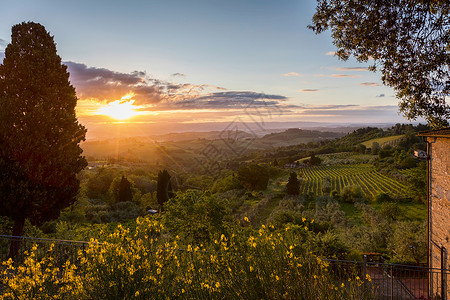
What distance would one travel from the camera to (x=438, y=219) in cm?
1114

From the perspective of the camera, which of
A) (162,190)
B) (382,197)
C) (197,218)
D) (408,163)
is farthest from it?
(408,163)

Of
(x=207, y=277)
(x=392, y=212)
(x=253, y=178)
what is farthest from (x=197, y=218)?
(x=253, y=178)

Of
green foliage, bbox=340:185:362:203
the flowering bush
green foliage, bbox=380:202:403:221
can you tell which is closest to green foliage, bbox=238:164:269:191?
green foliage, bbox=340:185:362:203

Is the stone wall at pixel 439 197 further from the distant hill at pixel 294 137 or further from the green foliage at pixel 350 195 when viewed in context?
Result: the distant hill at pixel 294 137

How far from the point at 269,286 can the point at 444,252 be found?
9.94 m

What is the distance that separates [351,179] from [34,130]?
6483cm

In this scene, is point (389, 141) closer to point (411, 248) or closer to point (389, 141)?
point (389, 141)

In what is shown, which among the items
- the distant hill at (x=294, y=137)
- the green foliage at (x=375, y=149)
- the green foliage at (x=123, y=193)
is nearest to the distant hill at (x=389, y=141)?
the green foliage at (x=375, y=149)

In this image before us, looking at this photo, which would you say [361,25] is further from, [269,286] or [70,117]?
[70,117]

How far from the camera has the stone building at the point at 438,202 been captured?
34.4 feet

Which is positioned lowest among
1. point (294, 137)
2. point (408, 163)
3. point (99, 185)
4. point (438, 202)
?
point (99, 185)

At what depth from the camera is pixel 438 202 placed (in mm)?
11164

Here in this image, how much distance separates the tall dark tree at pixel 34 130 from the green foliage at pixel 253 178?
174 feet

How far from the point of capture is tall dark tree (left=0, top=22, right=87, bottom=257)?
13.2 meters
